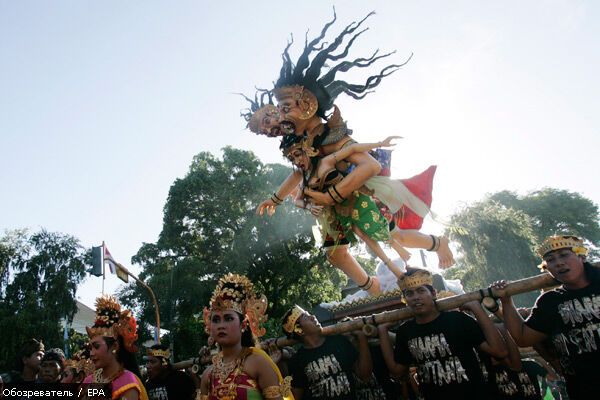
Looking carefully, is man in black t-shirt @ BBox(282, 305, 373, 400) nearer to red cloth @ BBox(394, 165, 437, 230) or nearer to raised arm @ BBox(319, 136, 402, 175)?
raised arm @ BBox(319, 136, 402, 175)

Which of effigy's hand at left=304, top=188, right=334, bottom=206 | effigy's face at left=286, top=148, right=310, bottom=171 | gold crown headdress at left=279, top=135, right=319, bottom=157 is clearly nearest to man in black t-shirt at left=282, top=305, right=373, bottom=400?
effigy's hand at left=304, top=188, right=334, bottom=206

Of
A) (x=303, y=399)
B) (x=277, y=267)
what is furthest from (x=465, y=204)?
(x=303, y=399)

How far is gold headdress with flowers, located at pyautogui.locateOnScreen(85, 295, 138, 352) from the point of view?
3682 millimetres

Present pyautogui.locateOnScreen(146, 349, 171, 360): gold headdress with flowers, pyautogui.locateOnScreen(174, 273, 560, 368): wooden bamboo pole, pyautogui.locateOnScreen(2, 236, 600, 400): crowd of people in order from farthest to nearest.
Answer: pyautogui.locateOnScreen(146, 349, 171, 360): gold headdress with flowers
pyautogui.locateOnScreen(174, 273, 560, 368): wooden bamboo pole
pyautogui.locateOnScreen(2, 236, 600, 400): crowd of people

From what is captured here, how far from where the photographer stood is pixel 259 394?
9.96 ft

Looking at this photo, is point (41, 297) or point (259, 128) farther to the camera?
point (41, 297)

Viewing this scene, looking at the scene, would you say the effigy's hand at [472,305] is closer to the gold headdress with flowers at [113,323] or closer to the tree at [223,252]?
the gold headdress with flowers at [113,323]

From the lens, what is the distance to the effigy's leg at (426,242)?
5074 millimetres

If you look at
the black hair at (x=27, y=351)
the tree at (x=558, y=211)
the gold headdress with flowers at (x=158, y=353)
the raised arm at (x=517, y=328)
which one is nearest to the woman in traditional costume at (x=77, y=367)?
the black hair at (x=27, y=351)

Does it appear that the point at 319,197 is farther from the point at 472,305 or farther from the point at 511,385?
the point at 511,385

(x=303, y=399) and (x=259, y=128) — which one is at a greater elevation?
(x=259, y=128)

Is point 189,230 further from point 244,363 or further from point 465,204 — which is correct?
point 244,363

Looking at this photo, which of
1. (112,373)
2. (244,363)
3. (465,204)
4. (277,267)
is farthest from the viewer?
(277,267)

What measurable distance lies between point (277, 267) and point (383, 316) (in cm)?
1744
